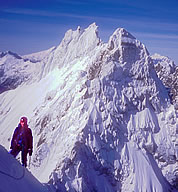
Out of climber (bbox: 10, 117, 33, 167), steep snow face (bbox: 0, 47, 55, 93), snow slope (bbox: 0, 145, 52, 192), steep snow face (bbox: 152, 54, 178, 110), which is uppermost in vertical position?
steep snow face (bbox: 0, 47, 55, 93)

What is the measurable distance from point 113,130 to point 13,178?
97.6ft

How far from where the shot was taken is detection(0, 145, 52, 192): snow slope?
1010 cm

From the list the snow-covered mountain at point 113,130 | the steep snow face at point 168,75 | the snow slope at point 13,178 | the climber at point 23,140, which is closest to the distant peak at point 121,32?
the snow-covered mountain at point 113,130

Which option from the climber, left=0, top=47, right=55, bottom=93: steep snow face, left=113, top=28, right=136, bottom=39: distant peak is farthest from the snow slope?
left=0, top=47, right=55, bottom=93: steep snow face

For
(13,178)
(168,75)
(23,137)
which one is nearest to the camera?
→ (13,178)

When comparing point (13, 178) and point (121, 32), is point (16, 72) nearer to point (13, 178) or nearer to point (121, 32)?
point (121, 32)

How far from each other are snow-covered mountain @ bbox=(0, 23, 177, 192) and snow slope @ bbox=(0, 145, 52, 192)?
20998mm

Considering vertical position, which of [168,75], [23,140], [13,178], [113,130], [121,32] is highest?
[168,75]

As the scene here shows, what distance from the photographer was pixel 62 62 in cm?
8081

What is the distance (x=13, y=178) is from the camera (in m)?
10.9

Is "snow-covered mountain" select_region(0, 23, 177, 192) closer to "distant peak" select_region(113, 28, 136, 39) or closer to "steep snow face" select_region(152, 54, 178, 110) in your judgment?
"distant peak" select_region(113, 28, 136, 39)

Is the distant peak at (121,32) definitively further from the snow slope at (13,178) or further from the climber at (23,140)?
the snow slope at (13,178)

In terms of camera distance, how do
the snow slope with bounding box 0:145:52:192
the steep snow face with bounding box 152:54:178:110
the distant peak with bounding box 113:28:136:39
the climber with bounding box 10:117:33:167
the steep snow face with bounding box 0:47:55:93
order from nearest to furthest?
the snow slope with bounding box 0:145:52:192 < the climber with bounding box 10:117:33:167 < the distant peak with bounding box 113:28:136:39 < the steep snow face with bounding box 152:54:178:110 < the steep snow face with bounding box 0:47:55:93

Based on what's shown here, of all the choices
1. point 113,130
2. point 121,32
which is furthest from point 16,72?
point 113,130
